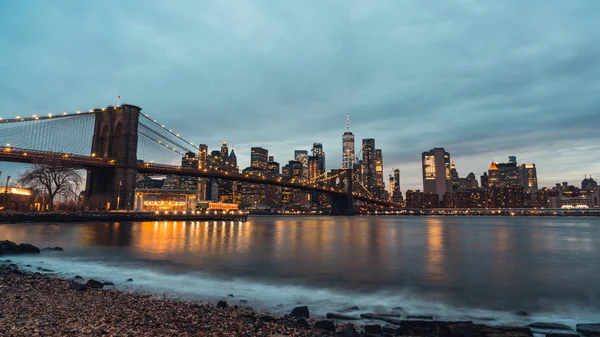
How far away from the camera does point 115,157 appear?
190 feet

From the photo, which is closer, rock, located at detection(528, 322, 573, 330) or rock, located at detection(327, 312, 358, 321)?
rock, located at detection(528, 322, 573, 330)

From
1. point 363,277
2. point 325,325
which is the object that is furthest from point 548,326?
point 363,277

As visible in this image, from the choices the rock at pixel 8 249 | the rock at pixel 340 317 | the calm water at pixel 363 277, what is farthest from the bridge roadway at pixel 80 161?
the rock at pixel 340 317

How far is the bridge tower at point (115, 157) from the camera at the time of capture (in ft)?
181

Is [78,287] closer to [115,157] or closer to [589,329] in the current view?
[589,329]

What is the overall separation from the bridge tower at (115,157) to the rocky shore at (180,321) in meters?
50.5

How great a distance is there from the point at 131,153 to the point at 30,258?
43.4m

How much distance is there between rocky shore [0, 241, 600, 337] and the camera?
5.86 m

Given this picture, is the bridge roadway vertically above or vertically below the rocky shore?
above

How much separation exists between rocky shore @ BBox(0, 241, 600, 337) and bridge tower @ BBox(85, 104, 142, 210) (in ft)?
166

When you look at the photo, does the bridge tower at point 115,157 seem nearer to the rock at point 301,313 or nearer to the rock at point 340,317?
the rock at point 301,313

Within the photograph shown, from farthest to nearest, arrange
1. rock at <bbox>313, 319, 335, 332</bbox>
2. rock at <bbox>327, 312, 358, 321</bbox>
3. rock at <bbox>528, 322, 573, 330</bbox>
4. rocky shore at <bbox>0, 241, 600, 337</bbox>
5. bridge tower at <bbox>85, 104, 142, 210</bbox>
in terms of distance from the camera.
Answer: bridge tower at <bbox>85, 104, 142, 210</bbox>, rock at <bbox>327, 312, 358, 321</bbox>, rock at <bbox>528, 322, 573, 330</bbox>, rock at <bbox>313, 319, 335, 332</bbox>, rocky shore at <bbox>0, 241, 600, 337</bbox>

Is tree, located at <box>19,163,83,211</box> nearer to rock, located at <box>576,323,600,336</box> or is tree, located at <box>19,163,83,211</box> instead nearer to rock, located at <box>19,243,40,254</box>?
rock, located at <box>19,243,40,254</box>

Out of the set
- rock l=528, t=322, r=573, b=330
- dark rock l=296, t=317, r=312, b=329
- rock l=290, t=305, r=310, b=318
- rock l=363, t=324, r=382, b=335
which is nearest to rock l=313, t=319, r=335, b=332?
dark rock l=296, t=317, r=312, b=329
